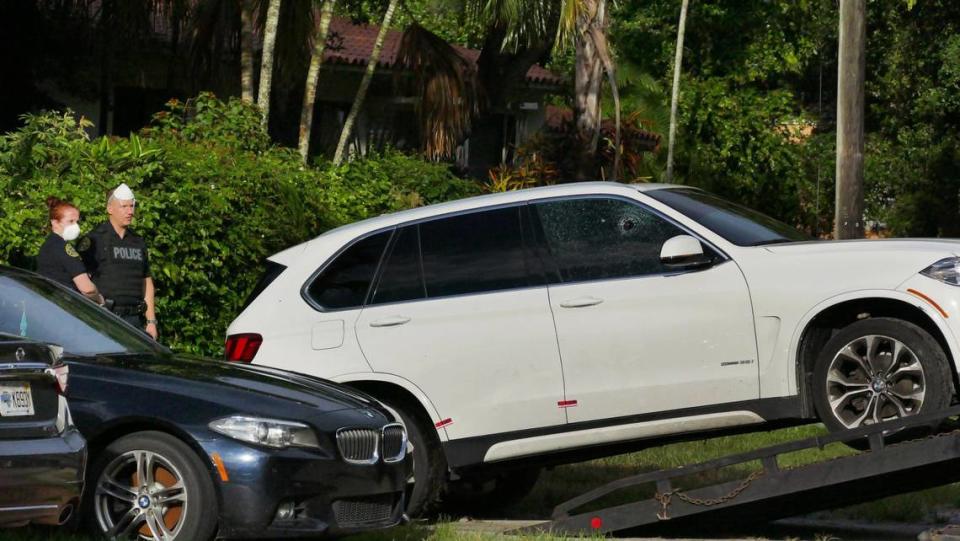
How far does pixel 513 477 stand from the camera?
993cm

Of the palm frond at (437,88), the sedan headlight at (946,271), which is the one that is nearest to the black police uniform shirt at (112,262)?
Answer: the sedan headlight at (946,271)

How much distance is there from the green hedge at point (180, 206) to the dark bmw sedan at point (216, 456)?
5.15m

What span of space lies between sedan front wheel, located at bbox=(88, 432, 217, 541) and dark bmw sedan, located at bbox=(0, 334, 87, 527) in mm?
828

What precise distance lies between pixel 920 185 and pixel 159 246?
27.0 m

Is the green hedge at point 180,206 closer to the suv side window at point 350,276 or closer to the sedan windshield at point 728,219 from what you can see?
the suv side window at point 350,276

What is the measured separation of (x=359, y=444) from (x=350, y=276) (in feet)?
6.40

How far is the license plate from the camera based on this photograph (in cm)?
576

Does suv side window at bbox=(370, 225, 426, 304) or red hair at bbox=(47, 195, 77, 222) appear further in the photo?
red hair at bbox=(47, 195, 77, 222)

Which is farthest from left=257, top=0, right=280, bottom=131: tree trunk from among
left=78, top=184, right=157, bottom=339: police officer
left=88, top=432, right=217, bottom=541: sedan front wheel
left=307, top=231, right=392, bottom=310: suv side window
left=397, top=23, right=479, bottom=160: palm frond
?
left=88, top=432, right=217, bottom=541: sedan front wheel

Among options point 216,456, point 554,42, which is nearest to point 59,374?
point 216,456

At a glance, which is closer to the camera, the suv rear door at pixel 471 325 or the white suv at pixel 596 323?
the white suv at pixel 596 323

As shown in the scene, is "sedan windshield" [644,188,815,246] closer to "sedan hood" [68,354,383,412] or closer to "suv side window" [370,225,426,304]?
"suv side window" [370,225,426,304]

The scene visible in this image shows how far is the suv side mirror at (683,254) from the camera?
8055mm

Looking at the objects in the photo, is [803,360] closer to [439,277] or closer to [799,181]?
[439,277]
